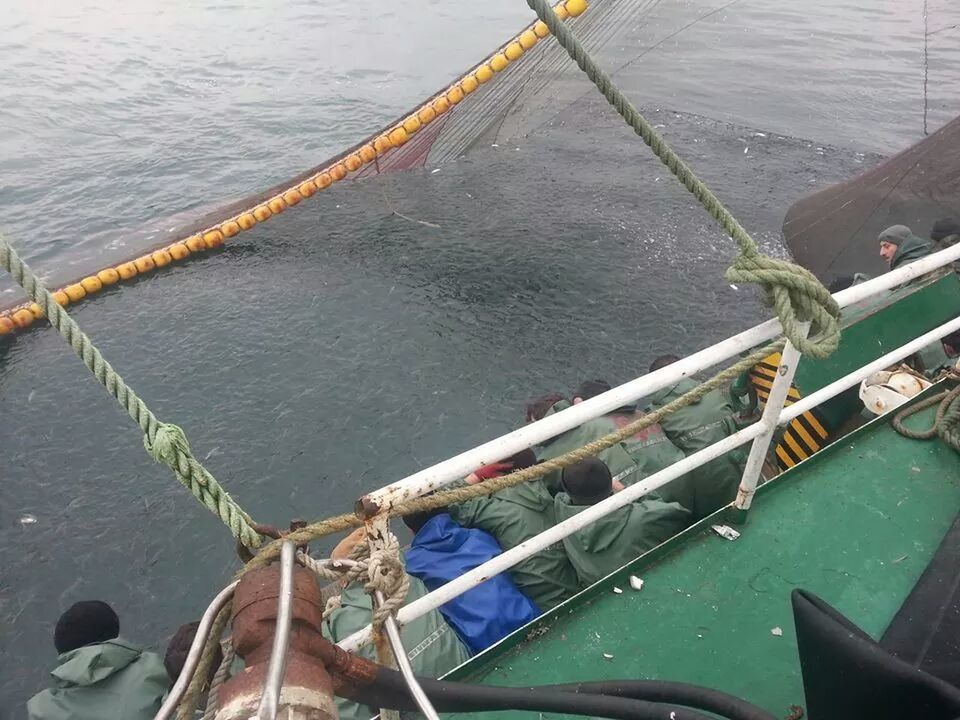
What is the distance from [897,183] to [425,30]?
724 inches

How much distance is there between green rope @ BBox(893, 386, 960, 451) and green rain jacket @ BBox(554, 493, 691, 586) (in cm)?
132

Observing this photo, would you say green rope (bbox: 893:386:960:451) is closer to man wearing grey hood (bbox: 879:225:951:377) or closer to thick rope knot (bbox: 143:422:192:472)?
man wearing grey hood (bbox: 879:225:951:377)

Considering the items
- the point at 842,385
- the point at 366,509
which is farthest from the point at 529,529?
the point at 366,509

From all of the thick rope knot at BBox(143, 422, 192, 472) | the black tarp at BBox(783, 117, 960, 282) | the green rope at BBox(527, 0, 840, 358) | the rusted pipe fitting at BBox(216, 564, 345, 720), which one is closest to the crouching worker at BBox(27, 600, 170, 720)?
the thick rope knot at BBox(143, 422, 192, 472)

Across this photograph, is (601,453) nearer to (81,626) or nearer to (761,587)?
(761,587)

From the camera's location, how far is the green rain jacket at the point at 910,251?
5875 millimetres

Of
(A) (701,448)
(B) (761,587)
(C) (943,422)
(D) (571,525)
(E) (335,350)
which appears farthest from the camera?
(E) (335,350)

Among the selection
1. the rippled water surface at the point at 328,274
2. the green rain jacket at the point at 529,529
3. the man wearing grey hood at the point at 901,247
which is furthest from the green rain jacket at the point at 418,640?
the man wearing grey hood at the point at 901,247

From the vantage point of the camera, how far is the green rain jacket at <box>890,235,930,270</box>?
5.88 m

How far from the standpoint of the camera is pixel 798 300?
2.17m

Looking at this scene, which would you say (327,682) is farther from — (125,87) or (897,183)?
(125,87)

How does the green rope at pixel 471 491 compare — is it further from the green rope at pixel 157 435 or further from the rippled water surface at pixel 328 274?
the rippled water surface at pixel 328 274

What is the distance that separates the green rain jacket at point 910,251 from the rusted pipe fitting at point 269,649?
6.48 meters

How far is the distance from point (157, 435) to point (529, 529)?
2821 millimetres
